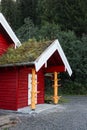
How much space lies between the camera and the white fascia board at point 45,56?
16.9m

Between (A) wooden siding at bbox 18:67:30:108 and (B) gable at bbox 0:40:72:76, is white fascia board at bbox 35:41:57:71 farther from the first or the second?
(A) wooden siding at bbox 18:67:30:108

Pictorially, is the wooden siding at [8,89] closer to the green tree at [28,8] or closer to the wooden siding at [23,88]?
the wooden siding at [23,88]

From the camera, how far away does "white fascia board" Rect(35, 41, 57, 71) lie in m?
16.9

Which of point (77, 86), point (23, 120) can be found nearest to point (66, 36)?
point (77, 86)

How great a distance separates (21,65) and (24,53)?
1574 millimetres

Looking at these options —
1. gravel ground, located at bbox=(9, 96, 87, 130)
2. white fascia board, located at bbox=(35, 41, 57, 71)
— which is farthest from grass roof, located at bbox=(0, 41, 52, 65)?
gravel ground, located at bbox=(9, 96, 87, 130)

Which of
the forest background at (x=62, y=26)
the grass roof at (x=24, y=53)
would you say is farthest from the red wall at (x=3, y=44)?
the forest background at (x=62, y=26)

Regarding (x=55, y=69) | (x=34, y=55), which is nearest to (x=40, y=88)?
(x=55, y=69)

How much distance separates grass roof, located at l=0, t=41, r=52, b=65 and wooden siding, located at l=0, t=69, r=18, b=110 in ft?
2.16

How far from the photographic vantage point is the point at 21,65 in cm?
1730

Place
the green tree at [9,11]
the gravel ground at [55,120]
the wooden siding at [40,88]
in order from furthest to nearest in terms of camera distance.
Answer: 1. the green tree at [9,11]
2. the wooden siding at [40,88]
3. the gravel ground at [55,120]

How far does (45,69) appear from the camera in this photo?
71.2ft

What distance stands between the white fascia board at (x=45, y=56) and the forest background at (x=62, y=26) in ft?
40.3

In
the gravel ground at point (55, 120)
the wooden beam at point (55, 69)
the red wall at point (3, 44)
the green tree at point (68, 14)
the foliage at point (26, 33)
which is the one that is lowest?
the gravel ground at point (55, 120)
